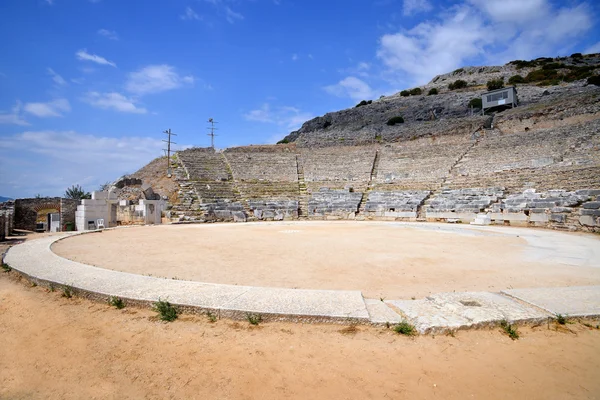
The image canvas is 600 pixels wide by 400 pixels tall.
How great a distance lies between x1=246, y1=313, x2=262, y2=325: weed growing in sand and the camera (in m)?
3.17

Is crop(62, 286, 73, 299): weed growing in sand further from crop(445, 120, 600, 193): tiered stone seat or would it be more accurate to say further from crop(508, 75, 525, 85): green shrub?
crop(508, 75, 525, 85): green shrub

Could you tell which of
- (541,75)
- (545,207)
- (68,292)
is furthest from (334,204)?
(541,75)

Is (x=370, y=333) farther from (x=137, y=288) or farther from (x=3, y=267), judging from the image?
(x=3, y=267)

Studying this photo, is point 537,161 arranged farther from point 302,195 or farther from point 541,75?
point 541,75

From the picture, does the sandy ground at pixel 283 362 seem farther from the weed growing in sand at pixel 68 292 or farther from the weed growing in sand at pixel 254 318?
the weed growing in sand at pixel 68 292

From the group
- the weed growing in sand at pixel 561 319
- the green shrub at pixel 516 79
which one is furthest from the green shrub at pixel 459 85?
the weed growing in sand at pixel 561 319

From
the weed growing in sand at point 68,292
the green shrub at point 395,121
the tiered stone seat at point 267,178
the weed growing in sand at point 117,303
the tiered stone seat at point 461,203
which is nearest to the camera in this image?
the weed growing in sand at point 117,303

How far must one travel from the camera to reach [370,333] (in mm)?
2965

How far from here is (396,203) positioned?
19.8 m

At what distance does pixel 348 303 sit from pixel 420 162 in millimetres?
23080

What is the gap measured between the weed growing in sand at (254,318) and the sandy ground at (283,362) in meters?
0.07

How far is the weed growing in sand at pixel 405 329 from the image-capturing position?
2.92 meters

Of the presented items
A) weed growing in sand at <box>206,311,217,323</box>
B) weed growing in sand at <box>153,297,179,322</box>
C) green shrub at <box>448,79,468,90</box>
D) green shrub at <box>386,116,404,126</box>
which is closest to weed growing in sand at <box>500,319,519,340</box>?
weed growing in sand at <box>206,311,217,323</box>

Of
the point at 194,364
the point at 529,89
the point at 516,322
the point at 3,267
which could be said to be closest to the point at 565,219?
the point at 516,322
